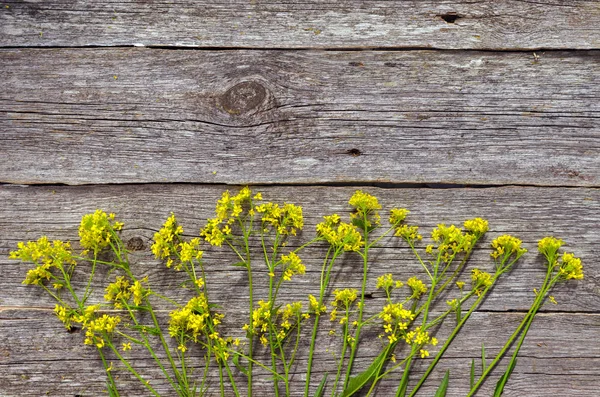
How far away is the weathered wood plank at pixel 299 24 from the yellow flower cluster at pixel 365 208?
0.42 metres

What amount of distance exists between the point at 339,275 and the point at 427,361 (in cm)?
31

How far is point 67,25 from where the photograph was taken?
1255mm

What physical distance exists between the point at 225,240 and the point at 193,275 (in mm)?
121

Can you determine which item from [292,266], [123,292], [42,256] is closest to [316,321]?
[292,266]

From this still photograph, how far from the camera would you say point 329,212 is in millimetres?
1233

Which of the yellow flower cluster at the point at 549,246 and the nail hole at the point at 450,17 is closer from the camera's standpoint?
the yellow flower cluster at the point at 549,246

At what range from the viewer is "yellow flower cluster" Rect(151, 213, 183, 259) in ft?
3.74

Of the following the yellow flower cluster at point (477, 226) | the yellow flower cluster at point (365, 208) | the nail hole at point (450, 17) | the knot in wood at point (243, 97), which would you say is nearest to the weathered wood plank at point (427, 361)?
the yellow flower cluster at point (477, 226)

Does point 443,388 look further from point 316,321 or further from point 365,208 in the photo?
point 365,208

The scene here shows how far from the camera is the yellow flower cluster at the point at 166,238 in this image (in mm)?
1141

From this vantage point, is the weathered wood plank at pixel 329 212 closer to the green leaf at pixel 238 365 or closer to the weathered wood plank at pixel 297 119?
the weathered wood plank at pixel 297 119

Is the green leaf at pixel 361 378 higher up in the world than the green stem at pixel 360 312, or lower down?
lower down

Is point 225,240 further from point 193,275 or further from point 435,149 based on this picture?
point 435,149

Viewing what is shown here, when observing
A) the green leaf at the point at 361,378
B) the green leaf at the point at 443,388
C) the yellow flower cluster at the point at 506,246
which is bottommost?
the green leaf at the point at 443,388
